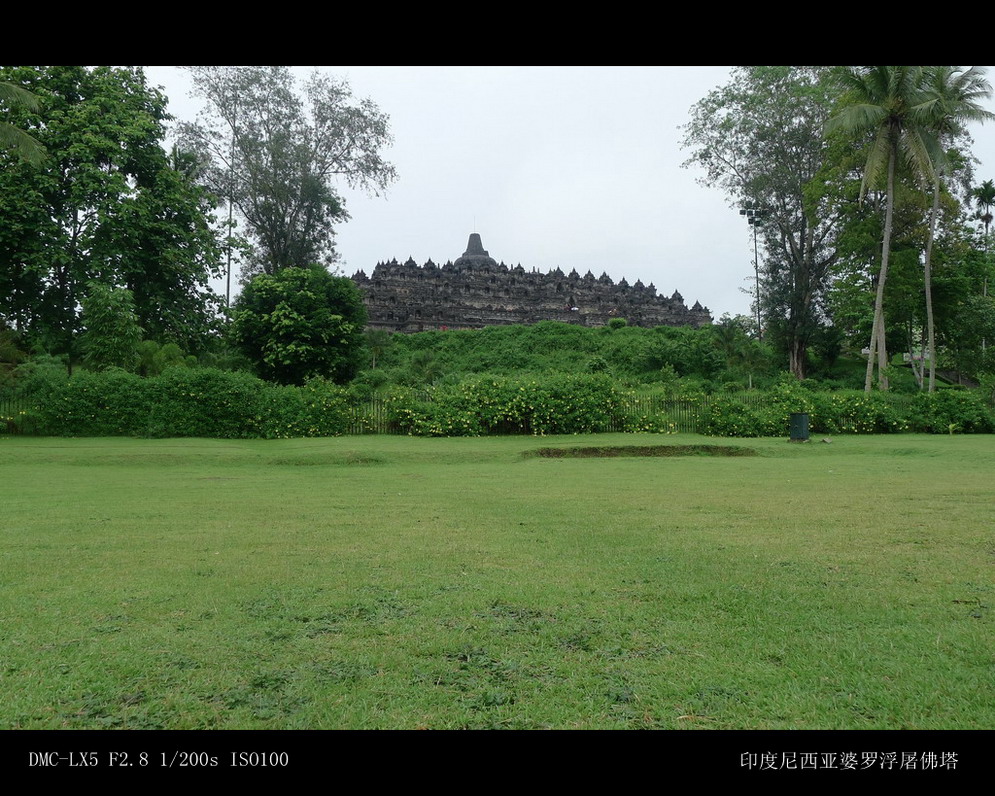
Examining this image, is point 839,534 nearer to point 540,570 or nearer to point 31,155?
point 540,570

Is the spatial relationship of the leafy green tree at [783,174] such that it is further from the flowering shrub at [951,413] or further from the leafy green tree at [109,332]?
the leafy green tree at [109,332]

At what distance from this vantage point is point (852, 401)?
57.1 feet

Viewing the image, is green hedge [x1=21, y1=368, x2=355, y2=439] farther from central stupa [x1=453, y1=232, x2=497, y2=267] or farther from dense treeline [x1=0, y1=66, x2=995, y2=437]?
central stupa [x1=453, y1=232, x2=497, y2=267]

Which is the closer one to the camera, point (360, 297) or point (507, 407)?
point (507, 407)

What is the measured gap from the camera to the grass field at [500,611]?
226 centimetres

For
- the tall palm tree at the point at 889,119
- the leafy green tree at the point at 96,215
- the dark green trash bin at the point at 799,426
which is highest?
the tall palm tree at the point at 889,119

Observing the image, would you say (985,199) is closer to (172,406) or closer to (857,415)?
(857,415)

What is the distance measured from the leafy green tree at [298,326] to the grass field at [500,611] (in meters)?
14.6

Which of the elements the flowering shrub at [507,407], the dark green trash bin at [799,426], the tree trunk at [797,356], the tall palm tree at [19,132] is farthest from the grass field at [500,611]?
the tree trunk at [797,356]

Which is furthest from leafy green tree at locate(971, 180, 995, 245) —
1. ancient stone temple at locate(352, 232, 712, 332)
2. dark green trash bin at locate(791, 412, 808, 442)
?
dark green trash bin at locate(791, 412, 808, 442)

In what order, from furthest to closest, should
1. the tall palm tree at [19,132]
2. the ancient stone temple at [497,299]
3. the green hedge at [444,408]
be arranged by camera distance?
the ancient stone temple at [497,299] < the green hedge at [444,408] < the tall palm tree at [19,132]

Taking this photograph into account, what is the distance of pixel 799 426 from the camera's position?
603 inches

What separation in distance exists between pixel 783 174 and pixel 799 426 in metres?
19.4

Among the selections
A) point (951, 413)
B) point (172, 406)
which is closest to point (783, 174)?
point (951, 413)
